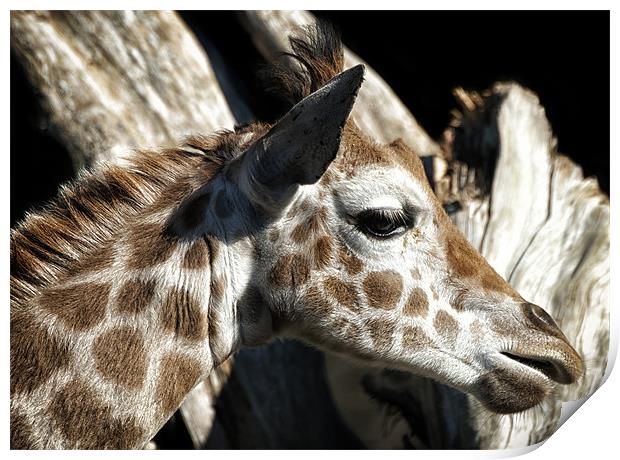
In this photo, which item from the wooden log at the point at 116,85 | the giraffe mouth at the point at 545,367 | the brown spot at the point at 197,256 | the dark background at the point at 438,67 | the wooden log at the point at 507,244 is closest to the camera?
the brown spot at the point at 197,256

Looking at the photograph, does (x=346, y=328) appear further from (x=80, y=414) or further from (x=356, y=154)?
(x=80, y=414)

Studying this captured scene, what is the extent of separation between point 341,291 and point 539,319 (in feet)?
2.60

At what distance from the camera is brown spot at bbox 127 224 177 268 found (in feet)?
9.59

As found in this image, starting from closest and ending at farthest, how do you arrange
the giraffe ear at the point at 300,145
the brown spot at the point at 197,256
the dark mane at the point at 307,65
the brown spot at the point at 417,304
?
the giraffe ear at the point at 300,145 < the brown spot at the point at 197,256 < the brown spot at the point at 417,304 < the dark mane at the point at 307,65

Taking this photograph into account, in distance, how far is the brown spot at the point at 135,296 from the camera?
2887 millimetres

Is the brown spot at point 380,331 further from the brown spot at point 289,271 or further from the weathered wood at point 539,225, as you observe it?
the weathered wood at point 539,225

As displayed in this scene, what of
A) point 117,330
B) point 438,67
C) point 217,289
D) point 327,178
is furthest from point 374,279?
point 438,67

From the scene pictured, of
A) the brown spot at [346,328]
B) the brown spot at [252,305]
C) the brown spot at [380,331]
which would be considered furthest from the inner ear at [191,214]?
the brown spot at [380,331]

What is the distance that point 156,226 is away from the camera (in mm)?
2977

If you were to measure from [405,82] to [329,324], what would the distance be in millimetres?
4025

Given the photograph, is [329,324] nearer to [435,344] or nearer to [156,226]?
[435,344]

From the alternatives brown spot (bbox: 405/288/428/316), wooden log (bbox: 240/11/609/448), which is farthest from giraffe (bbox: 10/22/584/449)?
Result: wooden log (bbox: 240/11/609/448)

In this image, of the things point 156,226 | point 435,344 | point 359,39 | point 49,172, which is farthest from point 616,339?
point 49,172

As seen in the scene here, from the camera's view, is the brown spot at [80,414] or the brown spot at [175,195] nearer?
the brown spot at [80,414]
